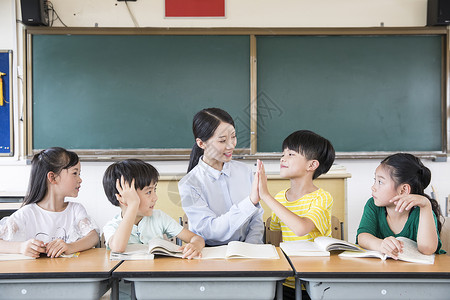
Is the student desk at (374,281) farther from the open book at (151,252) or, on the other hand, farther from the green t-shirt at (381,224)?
the open book at (151,252)

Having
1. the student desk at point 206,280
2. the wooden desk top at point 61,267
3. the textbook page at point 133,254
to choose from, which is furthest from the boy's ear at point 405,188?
the wooden desk top at point 61,267

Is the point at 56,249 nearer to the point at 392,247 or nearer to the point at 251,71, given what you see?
the point at 392,247

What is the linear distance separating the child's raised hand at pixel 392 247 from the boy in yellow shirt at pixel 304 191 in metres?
0.30

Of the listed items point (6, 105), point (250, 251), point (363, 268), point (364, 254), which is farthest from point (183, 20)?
point (363, 268)

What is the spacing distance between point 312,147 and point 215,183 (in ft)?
1.67

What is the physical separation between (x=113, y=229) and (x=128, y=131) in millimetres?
2401

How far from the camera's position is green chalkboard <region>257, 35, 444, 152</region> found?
3.99m

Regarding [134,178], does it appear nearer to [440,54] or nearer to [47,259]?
[47,259]


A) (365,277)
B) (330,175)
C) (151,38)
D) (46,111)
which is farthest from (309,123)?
(365,277)

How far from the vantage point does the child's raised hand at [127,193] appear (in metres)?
1.63

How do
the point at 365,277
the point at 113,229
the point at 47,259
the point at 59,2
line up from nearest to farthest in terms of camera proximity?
1. the point at 365,277
2. the point at 47,259
3. the point at 113,229
4. the point at 59,2

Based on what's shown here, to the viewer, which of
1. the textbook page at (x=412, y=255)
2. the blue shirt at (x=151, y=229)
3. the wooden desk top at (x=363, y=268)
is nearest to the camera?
the wooden desk top at (x=363, y=268)

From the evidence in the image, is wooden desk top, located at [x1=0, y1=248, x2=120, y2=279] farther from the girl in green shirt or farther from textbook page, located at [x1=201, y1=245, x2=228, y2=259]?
the girl in green shirt

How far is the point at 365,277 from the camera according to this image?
1265mm
